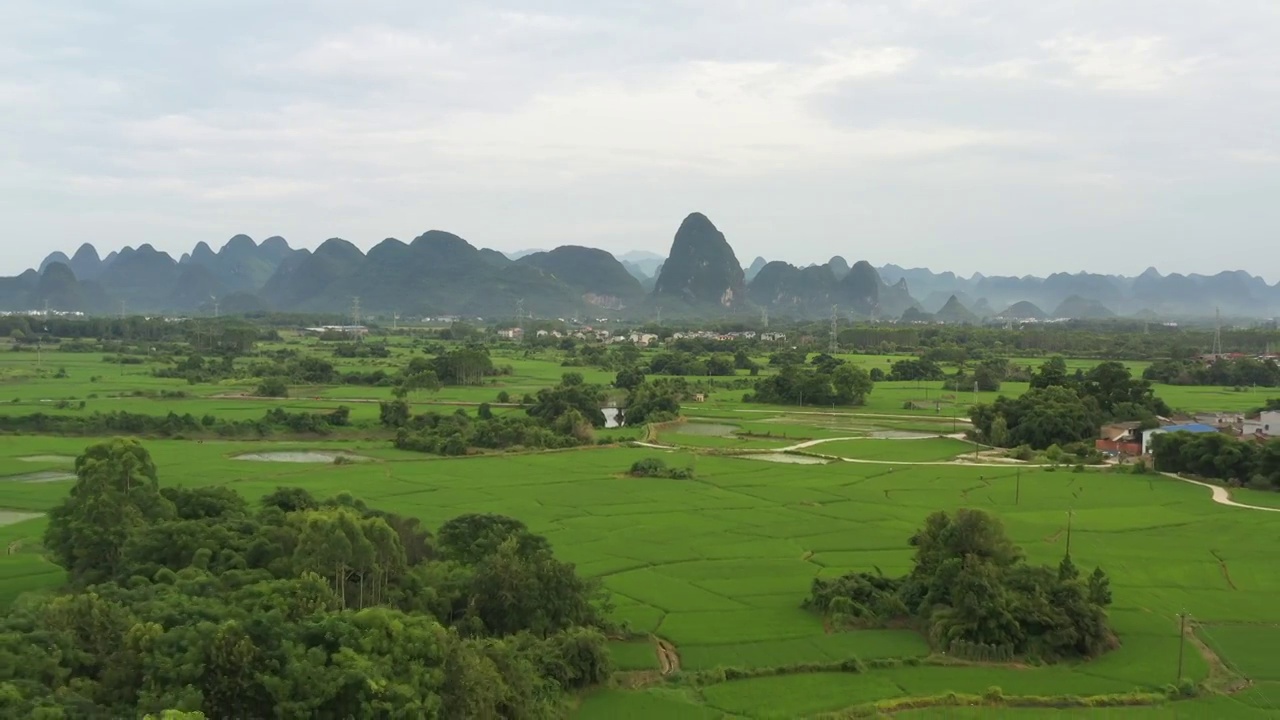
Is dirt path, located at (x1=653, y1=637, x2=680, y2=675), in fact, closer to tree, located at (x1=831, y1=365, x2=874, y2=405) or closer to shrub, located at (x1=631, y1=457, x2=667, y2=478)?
shrub, located at (x1=631, y1=457, x2=667, y2=478)

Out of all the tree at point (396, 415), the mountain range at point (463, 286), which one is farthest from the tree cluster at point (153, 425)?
the mountain range at point (463, 286)

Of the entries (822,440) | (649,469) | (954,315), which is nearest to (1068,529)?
(649,469)

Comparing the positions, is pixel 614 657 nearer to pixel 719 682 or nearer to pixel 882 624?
pixel 719 682

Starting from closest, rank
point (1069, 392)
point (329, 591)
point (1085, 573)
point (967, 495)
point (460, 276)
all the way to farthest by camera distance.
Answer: point (329, 591) → point (1085, 573) → point (967, 495) → point (1069, 392) → point (460, 276)

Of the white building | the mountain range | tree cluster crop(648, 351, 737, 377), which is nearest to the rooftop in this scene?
the white building

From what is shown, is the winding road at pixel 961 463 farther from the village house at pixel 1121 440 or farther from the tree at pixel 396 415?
the tree at pixel 396 415

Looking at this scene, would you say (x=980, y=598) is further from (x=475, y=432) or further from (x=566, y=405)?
(x=566, y=405)

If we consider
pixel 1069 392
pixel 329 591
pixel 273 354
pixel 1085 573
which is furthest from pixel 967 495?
pixel 273 354
